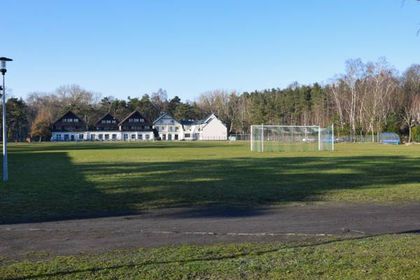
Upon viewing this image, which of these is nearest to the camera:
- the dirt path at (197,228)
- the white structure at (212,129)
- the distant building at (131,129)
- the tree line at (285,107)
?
the dirt path at (197,228)

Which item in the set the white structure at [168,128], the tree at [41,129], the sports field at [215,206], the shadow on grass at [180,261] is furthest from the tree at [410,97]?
the shadow on grass at [180,261]

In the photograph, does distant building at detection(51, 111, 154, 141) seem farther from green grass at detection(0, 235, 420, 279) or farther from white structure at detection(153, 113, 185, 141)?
green grass at detection(0, 235, 420, 279)

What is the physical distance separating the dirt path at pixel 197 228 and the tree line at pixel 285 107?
8501 centimetres

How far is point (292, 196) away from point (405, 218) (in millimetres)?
4606

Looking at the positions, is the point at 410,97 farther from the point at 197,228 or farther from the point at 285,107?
the point at 197,228

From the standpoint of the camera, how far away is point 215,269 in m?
6.17

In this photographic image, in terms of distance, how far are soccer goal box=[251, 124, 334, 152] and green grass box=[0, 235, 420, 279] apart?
52237 mm

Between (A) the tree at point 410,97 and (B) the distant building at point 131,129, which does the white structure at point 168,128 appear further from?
(A) the tree at point 410,97

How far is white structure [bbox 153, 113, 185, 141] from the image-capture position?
488ft

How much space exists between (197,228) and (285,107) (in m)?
128

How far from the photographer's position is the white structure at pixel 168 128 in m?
149

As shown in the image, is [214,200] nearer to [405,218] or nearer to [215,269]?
[405,218]

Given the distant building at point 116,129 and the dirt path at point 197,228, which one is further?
the distant building at point 116,129

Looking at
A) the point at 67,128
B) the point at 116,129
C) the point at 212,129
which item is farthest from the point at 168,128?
the point at 67,128
